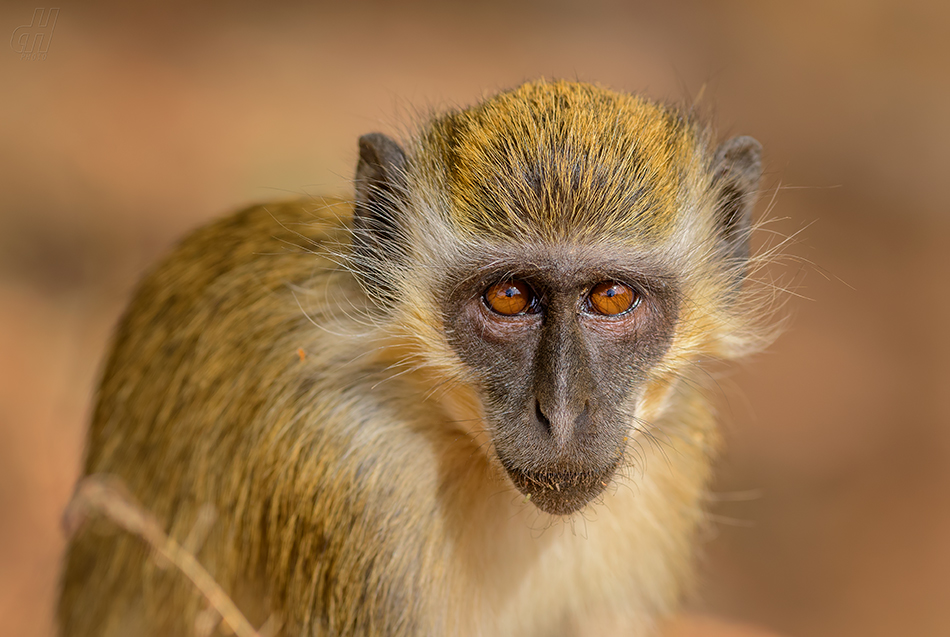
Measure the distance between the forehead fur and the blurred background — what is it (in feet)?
8.97

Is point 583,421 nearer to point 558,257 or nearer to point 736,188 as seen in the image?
point 558,257

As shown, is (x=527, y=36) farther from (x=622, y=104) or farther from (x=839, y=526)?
(x=622, y=104)

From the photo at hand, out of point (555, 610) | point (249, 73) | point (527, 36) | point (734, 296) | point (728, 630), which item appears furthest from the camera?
point (527, 36)

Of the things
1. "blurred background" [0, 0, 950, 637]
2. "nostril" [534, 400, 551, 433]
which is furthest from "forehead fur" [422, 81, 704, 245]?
"blurred background" [0, 0, 950, 637]

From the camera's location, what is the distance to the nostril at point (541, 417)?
7.59 ft

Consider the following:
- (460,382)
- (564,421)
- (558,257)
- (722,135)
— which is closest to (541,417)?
(564,421)

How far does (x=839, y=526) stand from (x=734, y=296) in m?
5.21

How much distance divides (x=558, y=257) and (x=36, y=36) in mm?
6019

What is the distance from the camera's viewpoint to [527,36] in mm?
10336

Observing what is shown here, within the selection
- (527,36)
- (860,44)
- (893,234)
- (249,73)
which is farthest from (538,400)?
(860,44)

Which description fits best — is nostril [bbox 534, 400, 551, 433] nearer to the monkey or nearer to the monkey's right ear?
the monkey

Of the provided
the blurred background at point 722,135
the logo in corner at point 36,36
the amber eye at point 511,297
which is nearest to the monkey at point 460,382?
the amber eye at point 511,297

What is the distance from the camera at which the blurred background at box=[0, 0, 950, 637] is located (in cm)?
622

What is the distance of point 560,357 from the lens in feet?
7.61
